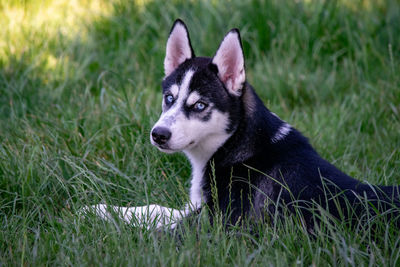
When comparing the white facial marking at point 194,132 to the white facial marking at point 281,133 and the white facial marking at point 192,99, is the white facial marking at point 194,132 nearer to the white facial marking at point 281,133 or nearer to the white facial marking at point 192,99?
the white facial marking at point 192,99

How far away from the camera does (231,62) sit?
3.51 metres

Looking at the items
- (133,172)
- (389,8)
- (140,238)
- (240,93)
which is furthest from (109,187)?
(389,8)

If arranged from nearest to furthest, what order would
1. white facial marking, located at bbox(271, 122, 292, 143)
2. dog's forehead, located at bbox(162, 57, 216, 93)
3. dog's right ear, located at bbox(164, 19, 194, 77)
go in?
white facial marking, located at bbox(271, 122, 292, 143) < dog's forehead, located at bbox(162, 57, 216, 93) < dog's right ear, located at bbox(164, 19, 194, 77)

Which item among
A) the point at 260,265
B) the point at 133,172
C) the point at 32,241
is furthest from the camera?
the point at 133,172

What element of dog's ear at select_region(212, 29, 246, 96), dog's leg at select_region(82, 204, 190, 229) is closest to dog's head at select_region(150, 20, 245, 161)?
dog's ear at select_region(212, 29, 246, 96)

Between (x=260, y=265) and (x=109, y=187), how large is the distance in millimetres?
1533

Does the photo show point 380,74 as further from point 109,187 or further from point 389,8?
point 109,187

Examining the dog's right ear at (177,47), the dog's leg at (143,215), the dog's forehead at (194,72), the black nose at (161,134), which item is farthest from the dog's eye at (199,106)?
the dog's leg at (143,215)

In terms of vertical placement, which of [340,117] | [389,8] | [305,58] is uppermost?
[389,8]

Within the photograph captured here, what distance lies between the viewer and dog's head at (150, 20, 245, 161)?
130 inches

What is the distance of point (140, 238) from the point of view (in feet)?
9.04

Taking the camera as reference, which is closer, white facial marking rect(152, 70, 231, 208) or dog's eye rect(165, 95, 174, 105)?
white facial marking rect(152, 70, 231, 208)

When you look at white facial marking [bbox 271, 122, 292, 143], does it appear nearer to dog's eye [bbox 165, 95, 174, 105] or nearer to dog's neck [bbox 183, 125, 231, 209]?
dog's neck [bbox 183, 125, 231, 209]

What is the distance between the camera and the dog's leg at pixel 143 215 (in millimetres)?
3016
